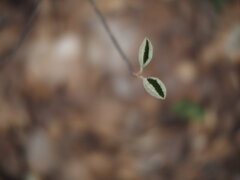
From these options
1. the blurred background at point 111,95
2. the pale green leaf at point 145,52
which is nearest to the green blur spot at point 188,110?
the blurred background at point 111,95

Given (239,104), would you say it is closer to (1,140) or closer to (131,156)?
(131,156)

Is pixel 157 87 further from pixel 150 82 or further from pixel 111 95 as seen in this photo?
pixel 111 95

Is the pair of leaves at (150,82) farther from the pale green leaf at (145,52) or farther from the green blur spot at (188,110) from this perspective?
the green blur spot at (188,110)

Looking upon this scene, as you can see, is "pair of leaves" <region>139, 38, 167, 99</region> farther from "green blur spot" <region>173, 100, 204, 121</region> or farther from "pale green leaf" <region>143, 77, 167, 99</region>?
Answer: "green blur spot" <region>173, 100, 204, 121</region>

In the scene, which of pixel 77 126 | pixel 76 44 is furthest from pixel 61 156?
pixel 76 44

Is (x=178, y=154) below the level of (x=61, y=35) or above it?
below
